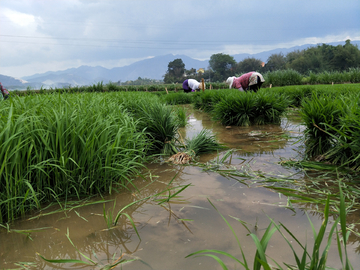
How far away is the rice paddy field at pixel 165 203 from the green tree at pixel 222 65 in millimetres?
88416

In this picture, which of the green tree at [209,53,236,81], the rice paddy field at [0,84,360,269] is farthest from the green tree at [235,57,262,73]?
the rice paddy field at [0,84,360,269]

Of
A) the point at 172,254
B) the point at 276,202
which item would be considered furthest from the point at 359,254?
the point at 172,254

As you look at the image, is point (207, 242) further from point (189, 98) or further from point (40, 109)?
point (189, 98)

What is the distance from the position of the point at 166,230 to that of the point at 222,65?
10213 centimetres

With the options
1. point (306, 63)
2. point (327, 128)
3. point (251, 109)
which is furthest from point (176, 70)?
point (327, 128)

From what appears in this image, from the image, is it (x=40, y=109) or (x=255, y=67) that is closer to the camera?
(x=40, y=109)

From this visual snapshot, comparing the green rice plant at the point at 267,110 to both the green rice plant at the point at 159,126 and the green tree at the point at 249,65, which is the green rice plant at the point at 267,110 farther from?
the green tree at the point at 249,65

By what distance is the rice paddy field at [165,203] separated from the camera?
1.21 meters

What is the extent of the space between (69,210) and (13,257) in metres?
0.49

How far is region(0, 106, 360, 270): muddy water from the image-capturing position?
1225 mm

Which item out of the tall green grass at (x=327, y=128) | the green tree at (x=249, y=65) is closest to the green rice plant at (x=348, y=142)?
the tall green grass at (x=327, y=128)

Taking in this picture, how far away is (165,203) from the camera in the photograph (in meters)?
1.83

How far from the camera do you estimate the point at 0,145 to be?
4.99 feet

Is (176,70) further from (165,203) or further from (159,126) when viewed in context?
(165,203)
